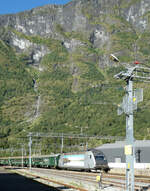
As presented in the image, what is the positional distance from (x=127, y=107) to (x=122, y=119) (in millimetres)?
160097

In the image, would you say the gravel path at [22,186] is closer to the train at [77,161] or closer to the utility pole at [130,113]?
the utility pole at [130,113]

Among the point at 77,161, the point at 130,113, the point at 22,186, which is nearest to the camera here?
the point at 130,113

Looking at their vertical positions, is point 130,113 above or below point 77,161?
above

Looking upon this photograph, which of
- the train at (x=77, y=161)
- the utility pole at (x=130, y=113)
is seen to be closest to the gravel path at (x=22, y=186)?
the utility pole at (x=130, y=113)

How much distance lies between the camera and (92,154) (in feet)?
168

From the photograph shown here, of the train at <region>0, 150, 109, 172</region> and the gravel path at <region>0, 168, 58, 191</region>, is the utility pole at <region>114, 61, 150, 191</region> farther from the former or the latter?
the train at <region>0, 150, 109, 172</region>

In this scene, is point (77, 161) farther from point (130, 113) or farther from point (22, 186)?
point (130, 113)

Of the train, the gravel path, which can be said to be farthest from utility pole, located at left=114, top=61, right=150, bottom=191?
the train

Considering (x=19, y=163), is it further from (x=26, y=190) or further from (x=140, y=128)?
(x=140, y=128)

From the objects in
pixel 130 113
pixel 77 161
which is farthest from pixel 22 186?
pixel 77 161

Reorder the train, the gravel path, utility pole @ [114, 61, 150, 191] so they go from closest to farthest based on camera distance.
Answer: utility pole @ [114, 61, 150, 191]
the gravel path
the train

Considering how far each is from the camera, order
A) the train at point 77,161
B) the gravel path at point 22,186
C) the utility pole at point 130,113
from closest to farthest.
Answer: the utility pole at point 130,113 < the gravel path at point 22,186 < the train at point 77,161

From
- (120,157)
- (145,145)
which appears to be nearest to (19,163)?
(120,157)

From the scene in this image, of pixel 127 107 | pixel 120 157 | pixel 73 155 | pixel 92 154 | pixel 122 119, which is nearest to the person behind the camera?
pixel 127 107
